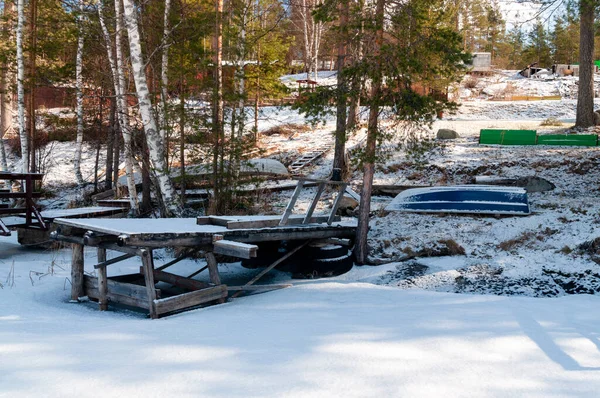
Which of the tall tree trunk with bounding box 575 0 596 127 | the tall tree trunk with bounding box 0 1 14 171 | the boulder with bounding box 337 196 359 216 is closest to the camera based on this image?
the boulder with bounding box 337 196 359 216

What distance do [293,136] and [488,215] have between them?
50.0ft

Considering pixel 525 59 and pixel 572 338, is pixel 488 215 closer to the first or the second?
pixel 572 338

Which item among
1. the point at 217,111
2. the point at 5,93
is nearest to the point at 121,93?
the point at 217,111

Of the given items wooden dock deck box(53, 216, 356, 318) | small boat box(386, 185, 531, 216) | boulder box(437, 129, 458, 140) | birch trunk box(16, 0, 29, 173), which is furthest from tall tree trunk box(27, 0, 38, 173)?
boulder box(437, 129, 458, 140)

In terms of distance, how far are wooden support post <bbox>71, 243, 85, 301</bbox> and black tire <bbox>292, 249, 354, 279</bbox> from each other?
3.45 metres

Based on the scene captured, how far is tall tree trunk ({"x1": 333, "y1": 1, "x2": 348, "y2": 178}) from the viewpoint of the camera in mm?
8607

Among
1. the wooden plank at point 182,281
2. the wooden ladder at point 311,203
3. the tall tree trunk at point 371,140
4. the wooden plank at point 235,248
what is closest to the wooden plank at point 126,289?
the wooden plank at point 182,281

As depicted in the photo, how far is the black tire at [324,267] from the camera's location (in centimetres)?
872

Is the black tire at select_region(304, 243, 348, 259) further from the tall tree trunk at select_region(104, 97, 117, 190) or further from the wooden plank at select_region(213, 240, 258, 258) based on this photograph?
the tall tree trunk at select_region(104, 97, 117, 190)

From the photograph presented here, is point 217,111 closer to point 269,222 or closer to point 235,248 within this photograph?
point 269,222

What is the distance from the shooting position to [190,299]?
6.58 metres

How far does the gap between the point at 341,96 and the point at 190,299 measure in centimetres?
411

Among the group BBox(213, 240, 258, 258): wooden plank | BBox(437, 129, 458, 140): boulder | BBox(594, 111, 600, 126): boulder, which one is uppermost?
BBox(594, 111, 600, 126): boulder

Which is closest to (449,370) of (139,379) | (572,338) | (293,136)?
(572,338)
